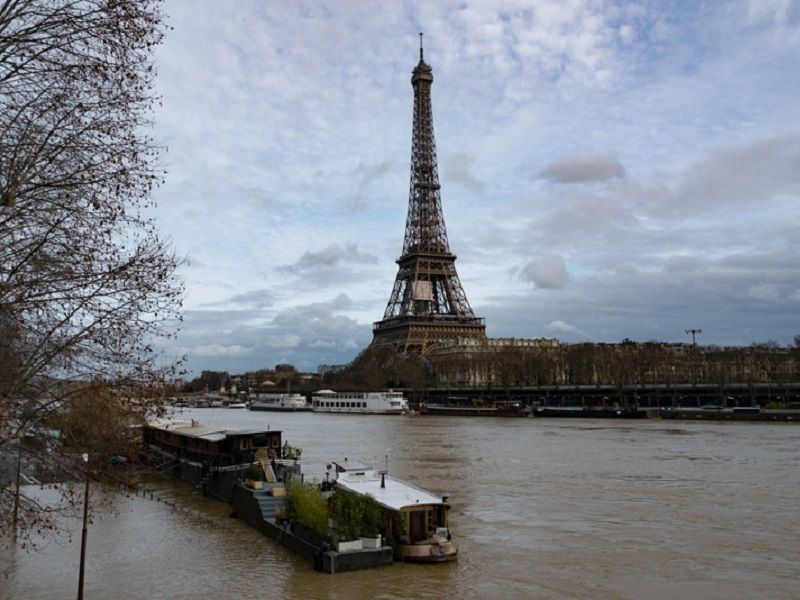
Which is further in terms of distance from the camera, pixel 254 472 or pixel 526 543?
pixel 254 472

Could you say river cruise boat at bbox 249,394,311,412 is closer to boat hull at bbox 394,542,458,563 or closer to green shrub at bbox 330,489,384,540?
green shrub at bbox 330,489,384,540

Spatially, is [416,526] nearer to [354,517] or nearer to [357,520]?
[357,520]

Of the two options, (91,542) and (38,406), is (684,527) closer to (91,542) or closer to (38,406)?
(91,542)

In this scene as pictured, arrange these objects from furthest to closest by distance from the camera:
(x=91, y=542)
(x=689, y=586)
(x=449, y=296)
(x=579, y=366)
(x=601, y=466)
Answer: (x=449, y=296) < (x=579, y=366) < (x=601, y=466) < (x=91, y=542) < (x=689, y=586)

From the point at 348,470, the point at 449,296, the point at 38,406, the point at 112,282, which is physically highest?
the point at 449,296

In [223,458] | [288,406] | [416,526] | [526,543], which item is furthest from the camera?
[288,406]

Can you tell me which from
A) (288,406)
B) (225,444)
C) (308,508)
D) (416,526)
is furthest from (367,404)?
(416,526)

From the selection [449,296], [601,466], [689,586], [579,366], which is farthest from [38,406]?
[449,296]

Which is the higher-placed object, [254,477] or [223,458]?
[223,458]
